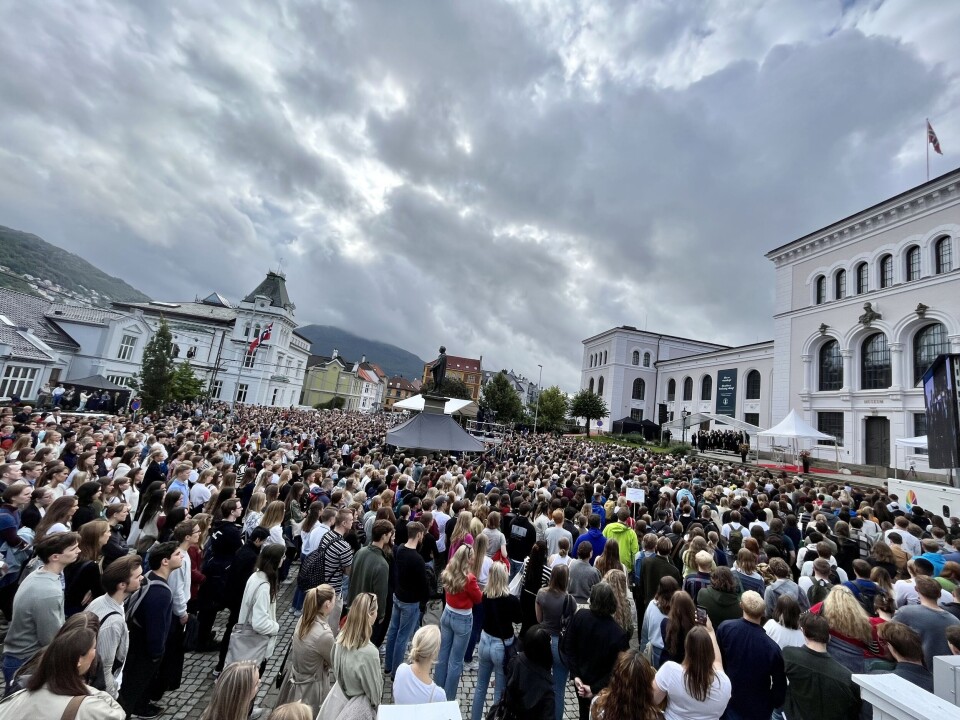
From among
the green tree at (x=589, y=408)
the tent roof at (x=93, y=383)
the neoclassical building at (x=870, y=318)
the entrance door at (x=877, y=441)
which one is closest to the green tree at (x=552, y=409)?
the green tree at (x=589, y=408)

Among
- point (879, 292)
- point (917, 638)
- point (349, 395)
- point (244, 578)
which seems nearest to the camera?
point (917, 638)

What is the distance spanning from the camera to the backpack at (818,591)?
450 cm

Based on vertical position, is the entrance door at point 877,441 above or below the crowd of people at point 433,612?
above

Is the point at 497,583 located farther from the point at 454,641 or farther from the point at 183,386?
the point at 183,386

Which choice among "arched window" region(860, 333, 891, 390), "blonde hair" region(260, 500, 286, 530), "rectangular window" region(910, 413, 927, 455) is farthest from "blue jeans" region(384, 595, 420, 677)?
"arched window" region(860, 333, 891, 390)

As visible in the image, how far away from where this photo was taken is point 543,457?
A: 1756 cm

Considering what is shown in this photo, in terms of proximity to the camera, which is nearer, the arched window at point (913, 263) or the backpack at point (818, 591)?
the backpack at point (818, 591)

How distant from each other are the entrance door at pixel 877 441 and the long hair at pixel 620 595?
2893 cm

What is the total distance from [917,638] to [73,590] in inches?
276

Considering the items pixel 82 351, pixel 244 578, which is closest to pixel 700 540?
pixel 244 578

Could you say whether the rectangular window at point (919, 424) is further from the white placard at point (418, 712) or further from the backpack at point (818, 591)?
the white placard at point (418, 712)

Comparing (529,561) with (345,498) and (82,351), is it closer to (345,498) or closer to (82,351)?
(345,498)

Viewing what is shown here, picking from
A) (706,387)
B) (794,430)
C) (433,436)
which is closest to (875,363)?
(794,430)

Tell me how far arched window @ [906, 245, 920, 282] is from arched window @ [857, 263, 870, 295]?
6.35 ft
